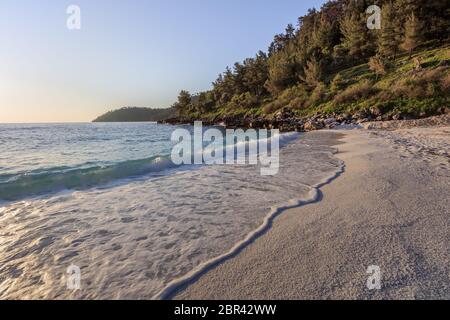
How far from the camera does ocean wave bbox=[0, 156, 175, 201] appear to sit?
290 inches

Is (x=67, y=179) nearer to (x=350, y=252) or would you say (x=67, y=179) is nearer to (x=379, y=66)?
(x=350, y=252)

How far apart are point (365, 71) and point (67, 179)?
139ft

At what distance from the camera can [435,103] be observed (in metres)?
21.2

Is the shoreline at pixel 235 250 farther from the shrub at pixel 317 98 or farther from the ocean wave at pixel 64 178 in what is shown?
the shrub at pixel 317 98

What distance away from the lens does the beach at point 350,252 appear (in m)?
2.49

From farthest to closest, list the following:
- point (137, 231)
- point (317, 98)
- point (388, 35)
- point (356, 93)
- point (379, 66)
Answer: point (388, 35) < point (317, 98) < point (379, 66) < point (356, 93) < point (137, 231)

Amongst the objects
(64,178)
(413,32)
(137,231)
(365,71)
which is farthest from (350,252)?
(365,71)

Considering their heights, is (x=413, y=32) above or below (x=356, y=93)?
above

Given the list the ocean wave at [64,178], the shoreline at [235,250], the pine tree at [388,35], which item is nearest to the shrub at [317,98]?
the pine tree at [388,35]

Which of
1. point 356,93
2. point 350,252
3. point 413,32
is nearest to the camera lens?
point 350,252

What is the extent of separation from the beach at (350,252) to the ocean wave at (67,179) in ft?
20.3

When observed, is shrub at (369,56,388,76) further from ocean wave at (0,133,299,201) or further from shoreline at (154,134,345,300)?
shoreline at (154,134,345,300)

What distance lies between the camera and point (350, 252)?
122 inches

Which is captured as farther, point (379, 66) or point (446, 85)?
point (379, 66)
